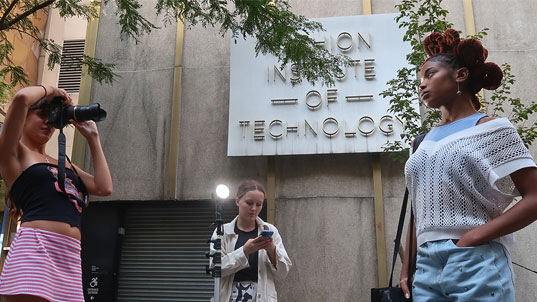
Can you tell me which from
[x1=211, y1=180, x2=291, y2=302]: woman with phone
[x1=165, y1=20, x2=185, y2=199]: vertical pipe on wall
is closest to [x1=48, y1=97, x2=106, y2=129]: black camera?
[x1=211, y1=180, x2=291, y2=302]: woman with phone

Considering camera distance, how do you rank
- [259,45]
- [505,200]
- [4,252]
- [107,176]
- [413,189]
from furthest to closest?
A: [4,252] → [259,45] → [107,176] → [413,189] → [505,200]

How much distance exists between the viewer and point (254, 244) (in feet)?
11.7

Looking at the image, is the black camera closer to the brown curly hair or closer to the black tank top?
the black tank top

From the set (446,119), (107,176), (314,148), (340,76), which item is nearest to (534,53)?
(340,76)

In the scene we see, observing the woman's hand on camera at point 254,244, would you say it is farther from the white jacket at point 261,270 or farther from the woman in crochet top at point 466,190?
the woman in crochet top at point 466,190

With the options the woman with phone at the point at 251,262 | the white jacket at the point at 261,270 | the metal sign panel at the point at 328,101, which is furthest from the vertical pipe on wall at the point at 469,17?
the white jacket at the point at 261,270

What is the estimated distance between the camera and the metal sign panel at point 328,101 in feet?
21.9

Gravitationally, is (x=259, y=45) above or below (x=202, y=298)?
above

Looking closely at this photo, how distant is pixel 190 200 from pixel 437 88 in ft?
18.3

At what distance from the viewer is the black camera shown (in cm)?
231

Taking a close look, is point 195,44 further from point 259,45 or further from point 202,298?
point 202,298

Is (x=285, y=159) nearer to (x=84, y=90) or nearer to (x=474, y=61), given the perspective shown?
(x=84, y=90)

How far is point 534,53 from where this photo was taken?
6.82 meters

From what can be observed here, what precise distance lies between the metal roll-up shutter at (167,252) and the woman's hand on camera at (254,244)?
346cm
